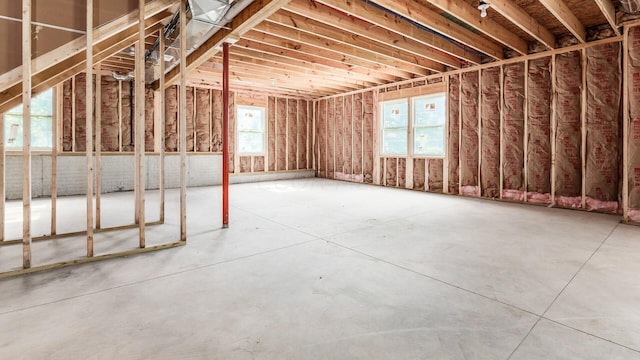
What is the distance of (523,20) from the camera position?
4277 millimetres

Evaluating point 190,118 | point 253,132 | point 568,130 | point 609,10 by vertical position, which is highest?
point 609,10

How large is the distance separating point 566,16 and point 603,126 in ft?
6.26

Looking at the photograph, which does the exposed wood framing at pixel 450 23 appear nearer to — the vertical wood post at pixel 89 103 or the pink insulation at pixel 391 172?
the vertical wood post at pixel 89 103

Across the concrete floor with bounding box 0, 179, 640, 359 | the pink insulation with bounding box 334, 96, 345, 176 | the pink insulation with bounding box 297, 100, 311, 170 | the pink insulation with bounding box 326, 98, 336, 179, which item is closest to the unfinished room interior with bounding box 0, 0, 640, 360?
the concrete floor with bounding box 0, 179, 640, 359

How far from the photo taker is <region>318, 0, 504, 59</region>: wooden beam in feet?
12.4

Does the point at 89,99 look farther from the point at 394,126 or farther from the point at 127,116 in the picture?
the point at 394,126

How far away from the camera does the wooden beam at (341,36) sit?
170 inches

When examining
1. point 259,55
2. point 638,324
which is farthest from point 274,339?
point 259,55

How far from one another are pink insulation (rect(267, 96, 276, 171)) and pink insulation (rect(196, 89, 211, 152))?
181cm

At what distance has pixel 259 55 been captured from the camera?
19.0 feet

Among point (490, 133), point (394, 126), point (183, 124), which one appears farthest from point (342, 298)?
point (394, 126)

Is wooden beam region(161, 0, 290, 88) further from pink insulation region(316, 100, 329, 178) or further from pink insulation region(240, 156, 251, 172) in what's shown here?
pink insulation region(316, 100, 329, 178)

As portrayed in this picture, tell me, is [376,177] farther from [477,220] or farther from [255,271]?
[255,271]

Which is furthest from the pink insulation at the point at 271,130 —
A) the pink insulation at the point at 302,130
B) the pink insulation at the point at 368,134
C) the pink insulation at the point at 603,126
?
the pink insulation at the point at 603,126
